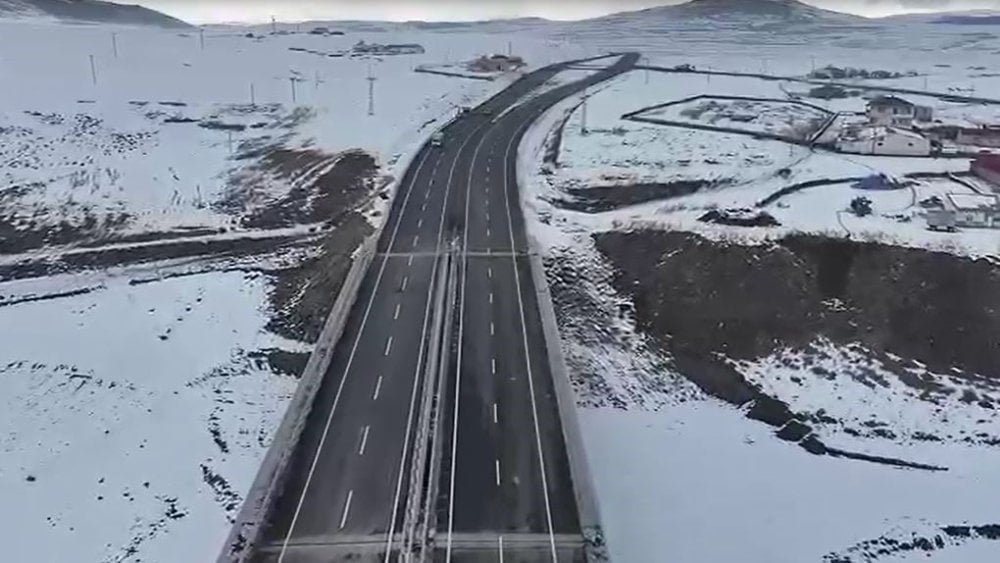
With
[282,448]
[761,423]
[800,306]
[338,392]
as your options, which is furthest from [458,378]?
[800,306]

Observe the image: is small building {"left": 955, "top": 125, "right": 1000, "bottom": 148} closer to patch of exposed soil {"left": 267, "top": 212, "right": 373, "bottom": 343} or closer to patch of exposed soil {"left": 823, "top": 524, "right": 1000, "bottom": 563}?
patch of exposed soil {"left": 823, "top": 524, "right": 1000, "bottom": 563}

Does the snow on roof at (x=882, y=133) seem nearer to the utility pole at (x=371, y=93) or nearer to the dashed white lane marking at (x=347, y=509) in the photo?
the utility pole at (x=371, y=93)

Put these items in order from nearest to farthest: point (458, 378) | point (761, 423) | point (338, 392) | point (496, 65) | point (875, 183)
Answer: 1. point (338, 392)
2. point (458, 378)
3. point (761, 423)
4. point (875, 183)
5. point (496, 65)

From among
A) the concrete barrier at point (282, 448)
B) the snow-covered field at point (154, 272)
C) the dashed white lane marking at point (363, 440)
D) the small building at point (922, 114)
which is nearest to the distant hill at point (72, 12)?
the snow-covered field at point (154, 272)

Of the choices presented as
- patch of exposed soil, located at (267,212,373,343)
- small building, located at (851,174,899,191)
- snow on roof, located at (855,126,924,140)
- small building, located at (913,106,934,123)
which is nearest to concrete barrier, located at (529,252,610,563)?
patch of exposed soil, located at (267,212,373,343)

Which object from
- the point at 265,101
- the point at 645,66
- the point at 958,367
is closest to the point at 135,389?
the point at 958,367

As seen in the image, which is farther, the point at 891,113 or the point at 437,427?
the point at 891,113

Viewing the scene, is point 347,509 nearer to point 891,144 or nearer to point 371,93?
point 891,144

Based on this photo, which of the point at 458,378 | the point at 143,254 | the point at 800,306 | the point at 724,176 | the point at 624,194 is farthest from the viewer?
the point at 724,176
